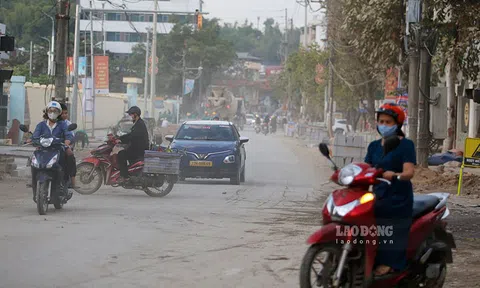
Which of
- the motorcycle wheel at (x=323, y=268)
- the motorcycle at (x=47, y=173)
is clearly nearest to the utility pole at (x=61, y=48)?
the motorcycle at (x=47, y=173)

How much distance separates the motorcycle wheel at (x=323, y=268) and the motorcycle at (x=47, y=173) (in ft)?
24.2

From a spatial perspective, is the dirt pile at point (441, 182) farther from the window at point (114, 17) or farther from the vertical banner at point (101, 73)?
the window at point (114, 17)

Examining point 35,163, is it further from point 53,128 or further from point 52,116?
point 52,116

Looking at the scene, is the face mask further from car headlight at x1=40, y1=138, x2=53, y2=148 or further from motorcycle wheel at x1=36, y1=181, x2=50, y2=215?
motorcycle wheel at x1=36, y1=181, x2=50, y2=215

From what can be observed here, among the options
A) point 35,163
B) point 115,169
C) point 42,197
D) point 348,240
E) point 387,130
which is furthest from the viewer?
point 115,169

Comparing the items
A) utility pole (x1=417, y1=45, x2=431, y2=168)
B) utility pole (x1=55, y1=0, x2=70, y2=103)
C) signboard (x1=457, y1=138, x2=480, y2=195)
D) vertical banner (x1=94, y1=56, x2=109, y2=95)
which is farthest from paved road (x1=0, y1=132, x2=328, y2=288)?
vertical banner (x1=94, y1=56, x2=109, y2=95)

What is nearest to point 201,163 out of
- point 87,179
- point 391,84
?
point 87,179

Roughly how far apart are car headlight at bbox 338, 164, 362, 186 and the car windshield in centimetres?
1616

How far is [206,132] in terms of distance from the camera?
923 inches

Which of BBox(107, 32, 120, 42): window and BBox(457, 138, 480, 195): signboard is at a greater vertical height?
BBox(107, 32, 120, 42): window

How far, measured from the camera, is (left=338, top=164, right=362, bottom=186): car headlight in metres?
6.97

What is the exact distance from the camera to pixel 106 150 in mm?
17562

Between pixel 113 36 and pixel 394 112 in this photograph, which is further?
pixel 113 36

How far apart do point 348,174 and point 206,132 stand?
1651 centimetres
